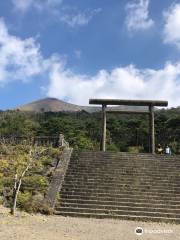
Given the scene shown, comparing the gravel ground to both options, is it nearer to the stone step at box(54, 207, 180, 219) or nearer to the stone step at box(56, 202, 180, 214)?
the stone step at box(54, 207, 180, 219)

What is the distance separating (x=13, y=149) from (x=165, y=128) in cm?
2620

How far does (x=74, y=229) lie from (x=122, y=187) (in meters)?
5.56

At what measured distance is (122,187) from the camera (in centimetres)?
1836

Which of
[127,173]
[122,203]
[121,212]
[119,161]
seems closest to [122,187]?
[122,203]

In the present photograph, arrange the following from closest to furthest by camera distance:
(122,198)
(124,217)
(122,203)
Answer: (124,217) → (122,203) → (122,198)

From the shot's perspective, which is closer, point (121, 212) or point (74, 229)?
point (74, 229)

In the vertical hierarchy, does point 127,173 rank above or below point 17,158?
below

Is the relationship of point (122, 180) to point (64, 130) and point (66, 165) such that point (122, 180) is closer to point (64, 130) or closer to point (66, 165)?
point (66, 165)

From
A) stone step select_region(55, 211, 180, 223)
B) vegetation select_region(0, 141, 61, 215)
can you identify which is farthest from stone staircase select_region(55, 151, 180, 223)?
vegetation select_region(0, 141, 61, 215)

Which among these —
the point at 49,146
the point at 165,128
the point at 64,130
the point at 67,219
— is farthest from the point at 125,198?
the point at 165,128

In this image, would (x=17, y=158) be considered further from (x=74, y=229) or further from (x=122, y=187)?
(x=74, y=229)

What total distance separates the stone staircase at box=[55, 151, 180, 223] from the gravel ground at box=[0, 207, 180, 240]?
966 mm

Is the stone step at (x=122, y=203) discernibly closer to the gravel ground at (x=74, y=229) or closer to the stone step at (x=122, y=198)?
the stone step at (x=122, y=198)

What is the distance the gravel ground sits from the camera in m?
11.4
